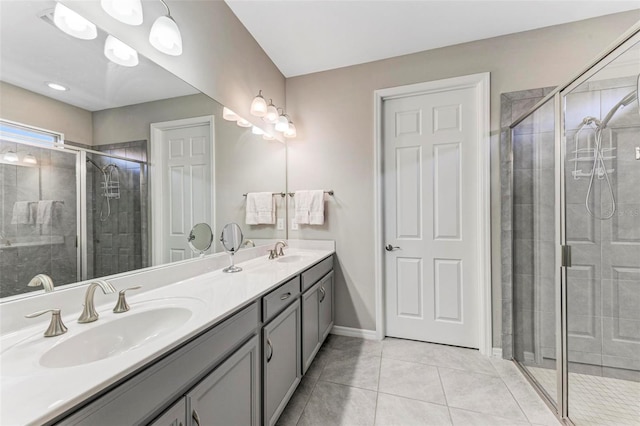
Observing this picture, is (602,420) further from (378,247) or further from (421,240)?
(378,247)

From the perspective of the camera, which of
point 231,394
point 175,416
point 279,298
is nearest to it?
point 175,416

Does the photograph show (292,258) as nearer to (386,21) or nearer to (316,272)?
(316,272)

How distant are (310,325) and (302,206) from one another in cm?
111

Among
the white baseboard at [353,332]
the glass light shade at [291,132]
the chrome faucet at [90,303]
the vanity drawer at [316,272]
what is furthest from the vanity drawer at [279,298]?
the glass light shade at [291,132]

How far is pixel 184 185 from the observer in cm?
152

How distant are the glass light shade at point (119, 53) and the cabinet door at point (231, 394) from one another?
4.48ft

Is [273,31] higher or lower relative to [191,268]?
higher

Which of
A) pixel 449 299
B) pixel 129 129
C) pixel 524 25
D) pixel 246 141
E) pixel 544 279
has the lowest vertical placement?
pixel 449 299

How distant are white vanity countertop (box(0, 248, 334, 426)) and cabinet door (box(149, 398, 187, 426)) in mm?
186

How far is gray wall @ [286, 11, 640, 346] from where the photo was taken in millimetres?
2076

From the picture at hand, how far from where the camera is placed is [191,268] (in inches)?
60.4

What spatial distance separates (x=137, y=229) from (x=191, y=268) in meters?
0.39

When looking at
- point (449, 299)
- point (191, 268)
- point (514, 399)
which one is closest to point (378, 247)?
point (449, 299)

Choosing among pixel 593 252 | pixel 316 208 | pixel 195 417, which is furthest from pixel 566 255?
pixel 195 417
